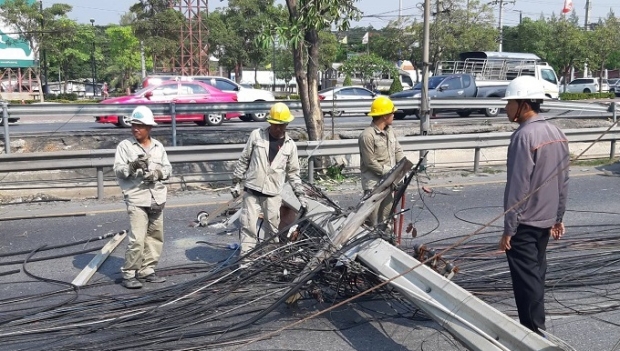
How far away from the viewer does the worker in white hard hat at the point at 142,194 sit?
613cm

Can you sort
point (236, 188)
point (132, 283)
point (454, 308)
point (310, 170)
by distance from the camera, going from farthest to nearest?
point (310, 170)
point (236, 188)
point (132, 283)
point (454, 308)

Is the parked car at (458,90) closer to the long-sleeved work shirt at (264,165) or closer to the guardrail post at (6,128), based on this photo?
the guardrail post at (6,128)

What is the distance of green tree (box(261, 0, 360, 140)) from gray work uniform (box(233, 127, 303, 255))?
4.32 metres

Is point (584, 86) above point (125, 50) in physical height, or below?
below

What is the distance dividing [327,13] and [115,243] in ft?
18.7

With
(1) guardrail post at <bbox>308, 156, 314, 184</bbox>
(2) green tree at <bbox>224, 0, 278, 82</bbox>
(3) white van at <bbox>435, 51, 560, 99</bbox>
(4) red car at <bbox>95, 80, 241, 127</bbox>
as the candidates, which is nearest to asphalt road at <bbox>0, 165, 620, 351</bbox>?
(1) guardrail post at <bbox>308, 156, 314, 184</bbox>

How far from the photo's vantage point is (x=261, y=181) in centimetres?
645

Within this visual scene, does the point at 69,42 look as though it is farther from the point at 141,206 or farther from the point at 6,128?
the point at 141,206

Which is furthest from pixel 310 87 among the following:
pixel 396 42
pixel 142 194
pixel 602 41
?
pixel 602 41

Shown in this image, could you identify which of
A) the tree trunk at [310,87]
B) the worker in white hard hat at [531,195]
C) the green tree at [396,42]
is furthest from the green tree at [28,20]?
the worker in white hard hat at [531,195]

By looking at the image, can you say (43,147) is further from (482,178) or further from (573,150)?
(573,150)

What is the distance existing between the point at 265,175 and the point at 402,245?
1717 millimetres

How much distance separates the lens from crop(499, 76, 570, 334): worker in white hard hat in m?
4.40

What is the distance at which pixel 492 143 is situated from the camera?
496 inches
